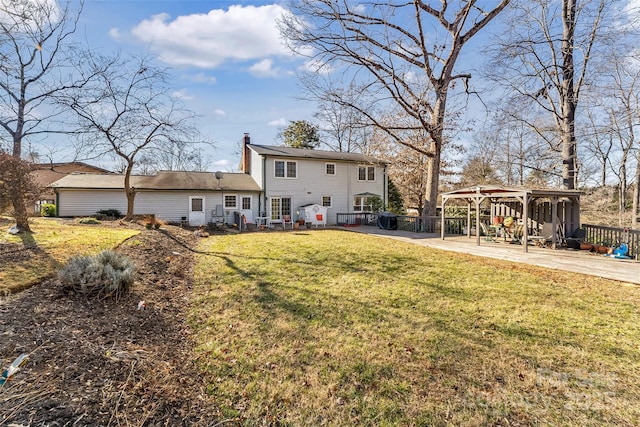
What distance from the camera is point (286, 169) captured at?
20391 mm

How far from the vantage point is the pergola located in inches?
398

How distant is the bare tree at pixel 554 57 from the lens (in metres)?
13.1

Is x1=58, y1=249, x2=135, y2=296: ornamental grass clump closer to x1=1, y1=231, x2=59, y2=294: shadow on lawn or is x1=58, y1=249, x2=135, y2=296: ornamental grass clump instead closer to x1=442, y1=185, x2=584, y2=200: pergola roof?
x1=1, y1=231, x2=59, y2=294: shadow on lawn

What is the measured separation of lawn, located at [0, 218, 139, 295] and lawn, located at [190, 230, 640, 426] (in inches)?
102

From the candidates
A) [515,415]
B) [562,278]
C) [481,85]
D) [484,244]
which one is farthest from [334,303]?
[481,85]

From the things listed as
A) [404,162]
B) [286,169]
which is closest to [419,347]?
[286,169]

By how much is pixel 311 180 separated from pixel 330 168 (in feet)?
5.98

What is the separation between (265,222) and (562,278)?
52.3 ft

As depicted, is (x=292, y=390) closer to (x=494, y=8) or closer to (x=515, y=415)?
(x=515, y=415)

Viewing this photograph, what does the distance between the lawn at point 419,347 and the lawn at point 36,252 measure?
258cm

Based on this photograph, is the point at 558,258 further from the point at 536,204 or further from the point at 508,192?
the point at 536,204

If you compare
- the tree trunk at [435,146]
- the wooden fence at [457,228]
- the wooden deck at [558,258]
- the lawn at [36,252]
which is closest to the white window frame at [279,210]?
the wooden fence at [457,228]

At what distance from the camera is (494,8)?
1439cm

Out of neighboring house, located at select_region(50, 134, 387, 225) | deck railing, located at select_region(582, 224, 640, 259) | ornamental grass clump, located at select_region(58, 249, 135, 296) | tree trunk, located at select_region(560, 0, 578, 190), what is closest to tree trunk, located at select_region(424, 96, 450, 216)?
tree trunk, located at select_region(560, 0, 578, 190)
